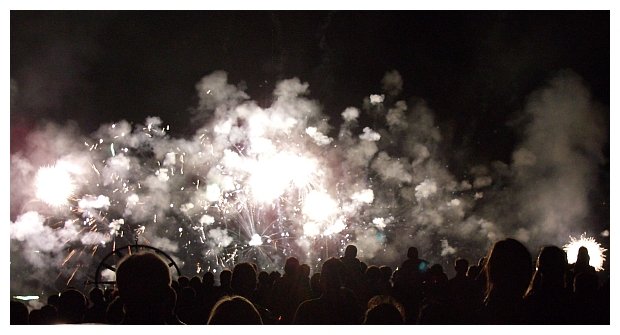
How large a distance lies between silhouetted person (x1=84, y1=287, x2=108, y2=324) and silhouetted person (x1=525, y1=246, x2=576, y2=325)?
12.3ft

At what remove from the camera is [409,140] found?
15.7 m

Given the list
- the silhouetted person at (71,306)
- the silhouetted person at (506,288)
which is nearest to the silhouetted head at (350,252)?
the silhouetted person at (506,288)

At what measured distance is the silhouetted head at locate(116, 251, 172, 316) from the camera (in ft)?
8.11

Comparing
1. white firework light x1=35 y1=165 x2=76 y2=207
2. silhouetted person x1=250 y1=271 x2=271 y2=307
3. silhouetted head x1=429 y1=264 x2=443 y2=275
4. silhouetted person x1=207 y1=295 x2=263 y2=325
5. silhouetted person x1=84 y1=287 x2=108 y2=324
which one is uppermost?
white firework light x1=35 y1=165 x2=76 y2=207

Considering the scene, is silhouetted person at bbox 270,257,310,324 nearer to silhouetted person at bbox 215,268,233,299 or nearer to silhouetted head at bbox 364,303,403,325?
silhouetted person at bbox 215,268,233,299

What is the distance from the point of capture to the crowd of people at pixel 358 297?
2.49 m

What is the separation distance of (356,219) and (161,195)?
7.15 metres

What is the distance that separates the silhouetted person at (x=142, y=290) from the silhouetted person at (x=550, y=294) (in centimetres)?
247

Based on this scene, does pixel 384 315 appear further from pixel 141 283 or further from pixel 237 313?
pixel 141 283

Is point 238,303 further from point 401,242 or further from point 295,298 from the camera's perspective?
point 401,242

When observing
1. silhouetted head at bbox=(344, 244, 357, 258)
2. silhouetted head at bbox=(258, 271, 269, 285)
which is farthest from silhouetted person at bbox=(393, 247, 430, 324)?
silhouetted head at bbox=(258, 271, 269, 285)

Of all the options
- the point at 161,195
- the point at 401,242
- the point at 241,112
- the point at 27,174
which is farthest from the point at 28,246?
the point at 401,242

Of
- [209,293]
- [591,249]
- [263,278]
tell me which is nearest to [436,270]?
[263,278]

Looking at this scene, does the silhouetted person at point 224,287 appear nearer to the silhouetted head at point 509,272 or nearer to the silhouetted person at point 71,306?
the silhouetted person at point 71,306
